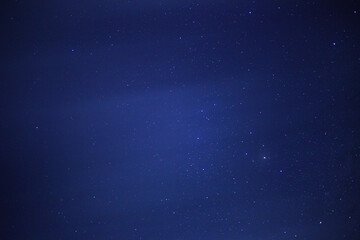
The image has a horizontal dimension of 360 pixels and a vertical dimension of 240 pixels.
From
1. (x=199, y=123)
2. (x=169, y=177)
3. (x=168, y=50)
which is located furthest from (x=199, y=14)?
(x=169, y=177)

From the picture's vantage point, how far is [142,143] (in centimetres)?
70

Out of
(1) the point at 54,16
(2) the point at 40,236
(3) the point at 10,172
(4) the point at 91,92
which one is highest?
(1) the point at 54,16

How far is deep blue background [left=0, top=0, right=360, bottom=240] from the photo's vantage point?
654 mm

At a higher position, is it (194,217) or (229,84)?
(229,84)

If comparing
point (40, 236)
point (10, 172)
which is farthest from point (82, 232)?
point (10, 172)

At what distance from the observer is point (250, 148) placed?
2.43ft

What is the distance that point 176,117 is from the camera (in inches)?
27.8

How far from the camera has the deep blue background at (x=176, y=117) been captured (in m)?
0.65

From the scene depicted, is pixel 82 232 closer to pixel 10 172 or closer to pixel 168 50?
pixel 10 172

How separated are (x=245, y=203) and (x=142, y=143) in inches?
12.5

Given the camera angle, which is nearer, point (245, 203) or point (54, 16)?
point (54, 16)

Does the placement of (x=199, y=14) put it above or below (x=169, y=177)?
above

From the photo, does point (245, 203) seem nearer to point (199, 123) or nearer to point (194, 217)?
point (194, 217)

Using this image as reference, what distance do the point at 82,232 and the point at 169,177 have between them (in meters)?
0.25
